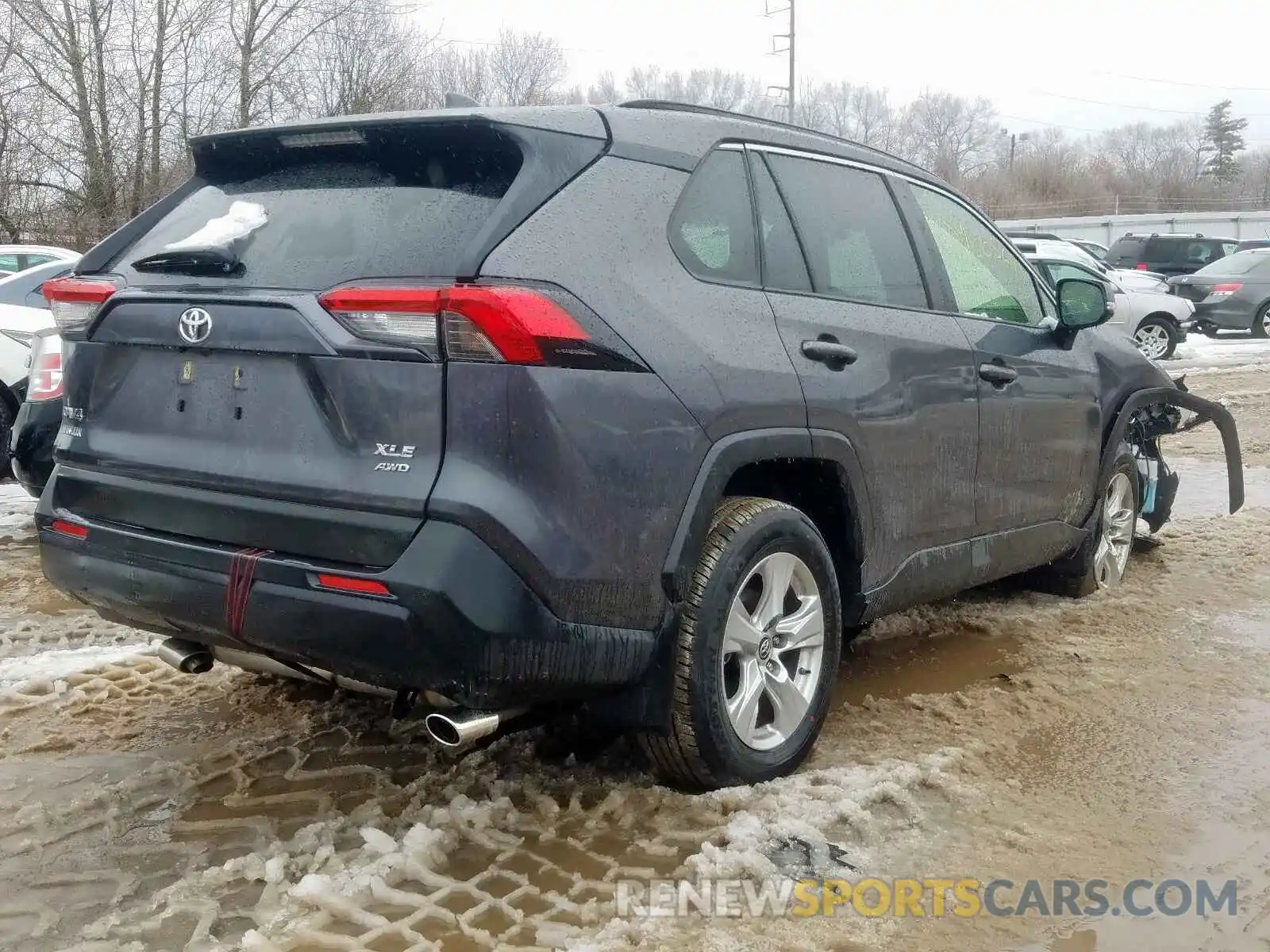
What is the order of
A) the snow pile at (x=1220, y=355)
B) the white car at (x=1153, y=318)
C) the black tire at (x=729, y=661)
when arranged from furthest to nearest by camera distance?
the white car at (x=1153, y=318)
the snow pile at (x=1220, y=355)
the black tire at (x=729, y=661)

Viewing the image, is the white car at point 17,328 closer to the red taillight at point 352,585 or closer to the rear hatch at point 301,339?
the rear hatch at point 301,339

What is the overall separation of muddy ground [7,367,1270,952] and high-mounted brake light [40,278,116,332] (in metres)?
1.27

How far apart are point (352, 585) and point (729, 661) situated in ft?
3.57

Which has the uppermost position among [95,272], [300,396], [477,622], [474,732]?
[95,272]

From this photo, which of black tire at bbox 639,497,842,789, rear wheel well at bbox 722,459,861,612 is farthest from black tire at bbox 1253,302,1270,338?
black tire at bbox 639,497,842,789

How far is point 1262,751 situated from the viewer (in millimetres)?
3592

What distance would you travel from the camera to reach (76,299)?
3111 mm

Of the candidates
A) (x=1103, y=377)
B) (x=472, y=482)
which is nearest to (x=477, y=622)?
(x=472, y=482)

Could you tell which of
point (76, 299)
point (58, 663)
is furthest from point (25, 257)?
point (76, 299)

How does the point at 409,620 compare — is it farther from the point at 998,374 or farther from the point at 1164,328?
the point at 1164,328

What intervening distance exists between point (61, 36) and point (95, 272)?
20.1 metres

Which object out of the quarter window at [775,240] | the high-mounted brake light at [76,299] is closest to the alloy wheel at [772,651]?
the quarter window at [775,240]

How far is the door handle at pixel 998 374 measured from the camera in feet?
13.2

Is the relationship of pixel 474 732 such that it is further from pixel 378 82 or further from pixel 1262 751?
pixel 378 82
